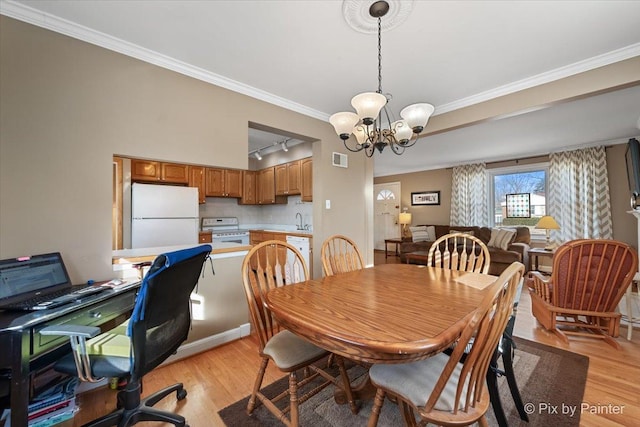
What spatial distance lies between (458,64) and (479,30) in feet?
1.33

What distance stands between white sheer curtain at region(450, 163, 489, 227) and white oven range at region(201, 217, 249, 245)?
508 cm

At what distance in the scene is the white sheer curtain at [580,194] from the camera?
4648 millimetres

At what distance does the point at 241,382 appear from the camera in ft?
5.93

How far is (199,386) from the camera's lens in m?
1.77

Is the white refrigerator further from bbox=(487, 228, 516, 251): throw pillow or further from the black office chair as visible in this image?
bbox=(487, 228, 516, 251): throw pillow

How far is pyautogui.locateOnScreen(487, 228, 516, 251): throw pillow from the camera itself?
16.0ft

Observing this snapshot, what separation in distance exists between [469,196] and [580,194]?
6.24ft

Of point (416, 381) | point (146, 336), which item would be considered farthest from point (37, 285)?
point (416, 381)

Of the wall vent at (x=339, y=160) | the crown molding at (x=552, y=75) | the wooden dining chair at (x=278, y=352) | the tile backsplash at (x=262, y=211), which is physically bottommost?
the wooden dining chair at (x=278, y=352)

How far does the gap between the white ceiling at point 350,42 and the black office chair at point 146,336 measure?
58.7 inches

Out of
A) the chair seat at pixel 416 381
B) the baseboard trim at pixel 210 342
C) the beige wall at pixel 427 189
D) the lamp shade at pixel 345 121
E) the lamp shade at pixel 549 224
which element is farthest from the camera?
the beige wall at pixel 427 189

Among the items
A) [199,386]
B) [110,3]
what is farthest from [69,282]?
[110,3]

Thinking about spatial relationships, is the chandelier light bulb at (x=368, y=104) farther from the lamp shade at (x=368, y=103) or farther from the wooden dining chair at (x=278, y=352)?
the wooden dining chair at (x=278, y=352)

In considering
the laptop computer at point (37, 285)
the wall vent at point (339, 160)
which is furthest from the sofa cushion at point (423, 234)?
the laptop computer at point (37, 285)
